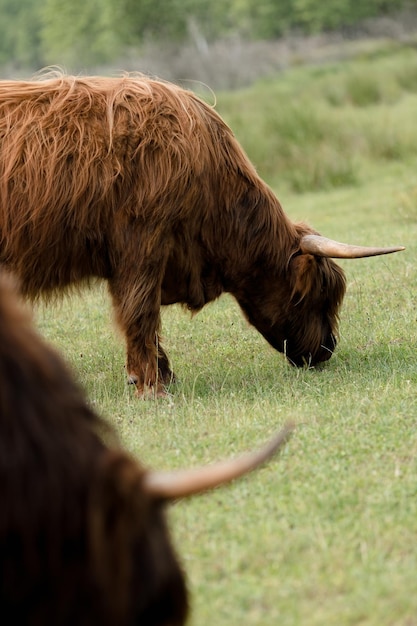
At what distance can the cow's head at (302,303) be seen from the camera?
6.35m

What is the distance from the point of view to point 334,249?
6168 millimetres

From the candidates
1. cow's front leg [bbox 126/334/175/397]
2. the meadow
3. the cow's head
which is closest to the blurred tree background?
the meadow

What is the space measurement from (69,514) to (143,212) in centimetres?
349

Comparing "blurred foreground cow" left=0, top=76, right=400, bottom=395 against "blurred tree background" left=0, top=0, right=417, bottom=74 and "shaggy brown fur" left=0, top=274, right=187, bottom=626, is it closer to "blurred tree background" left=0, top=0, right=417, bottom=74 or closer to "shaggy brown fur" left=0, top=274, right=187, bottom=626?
"shaggy brown fur" left=0, top=274, right=187, bottom=626

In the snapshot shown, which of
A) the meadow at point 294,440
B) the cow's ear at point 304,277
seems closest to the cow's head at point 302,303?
the cow's ear at point 304,277

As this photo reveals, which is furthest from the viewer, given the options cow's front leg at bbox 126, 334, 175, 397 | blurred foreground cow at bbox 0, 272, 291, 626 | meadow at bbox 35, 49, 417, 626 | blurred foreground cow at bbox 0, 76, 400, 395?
cow's front leg at bbox 126, 334, 175, 397

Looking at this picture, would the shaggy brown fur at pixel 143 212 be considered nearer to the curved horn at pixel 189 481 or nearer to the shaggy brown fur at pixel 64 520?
the shaggy brown fur at pixel 64 520

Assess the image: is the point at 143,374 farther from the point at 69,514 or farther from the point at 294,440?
the point at 69,514

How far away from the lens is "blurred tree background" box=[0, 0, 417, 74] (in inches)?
1946

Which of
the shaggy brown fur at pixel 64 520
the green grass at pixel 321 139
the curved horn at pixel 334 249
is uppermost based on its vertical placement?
the shaggy brown fur at pixel 64 520

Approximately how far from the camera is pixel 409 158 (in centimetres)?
1545

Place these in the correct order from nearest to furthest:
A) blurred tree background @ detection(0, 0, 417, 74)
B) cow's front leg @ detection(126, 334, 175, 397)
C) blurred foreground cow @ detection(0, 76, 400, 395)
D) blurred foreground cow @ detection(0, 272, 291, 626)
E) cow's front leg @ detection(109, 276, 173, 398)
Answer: blurred foreground cow @ detection(0, 272, 291, 626)
blurred foreground cow @ detection(0, 76, 400, 395)
cow's front leg @ detection(109, 276, 173, 398)
cow's front leg @ detection(126, 334, 175, 397)
blurred tree background @ detection(0, 0, 417, 74)

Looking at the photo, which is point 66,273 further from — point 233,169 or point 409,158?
point 409,158

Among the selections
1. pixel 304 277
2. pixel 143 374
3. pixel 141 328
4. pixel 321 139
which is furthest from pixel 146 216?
pixel 321 139
